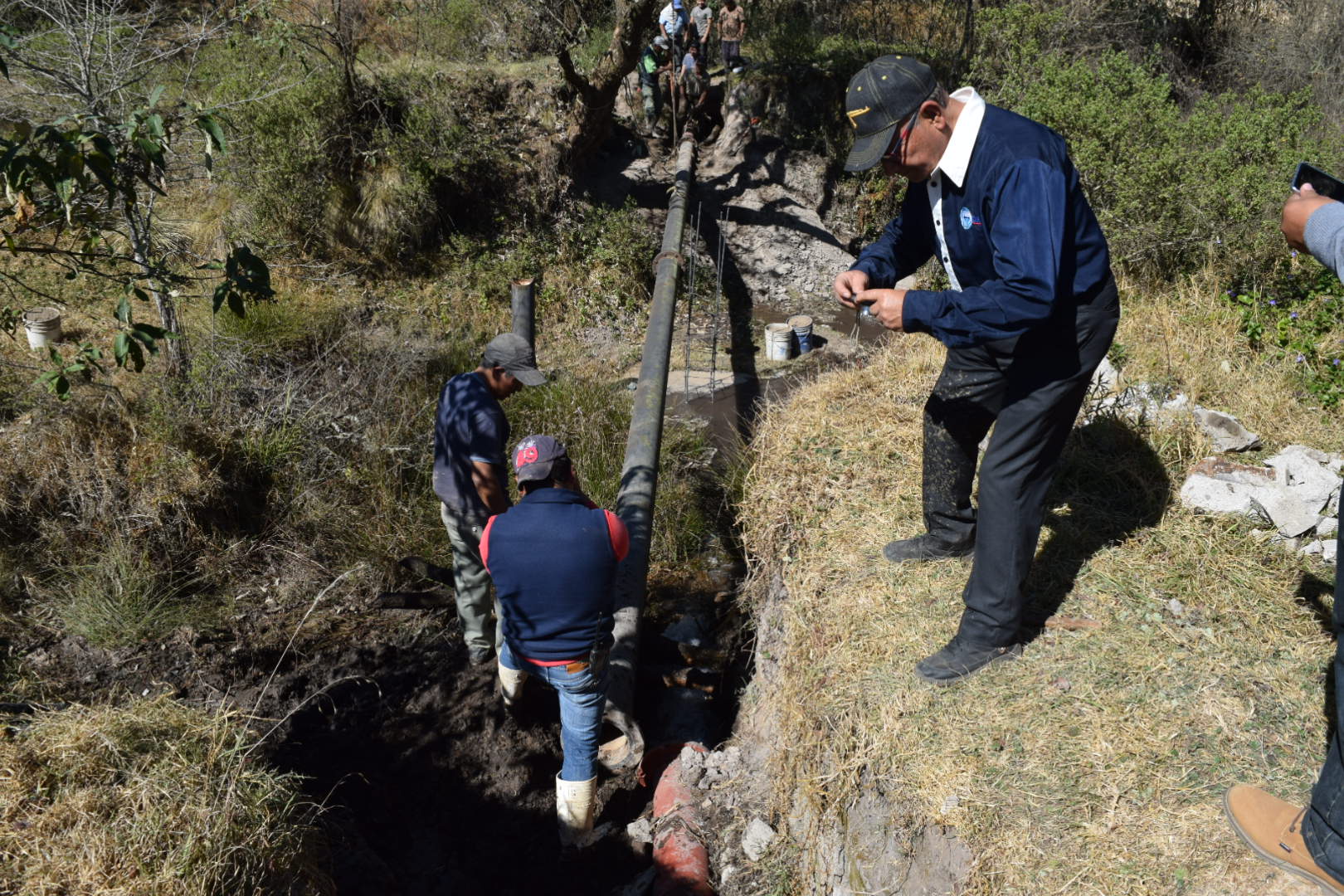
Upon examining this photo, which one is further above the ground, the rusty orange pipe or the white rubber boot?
the white rubber boot

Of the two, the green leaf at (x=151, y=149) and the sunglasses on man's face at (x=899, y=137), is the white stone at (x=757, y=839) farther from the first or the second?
the green leaf at (x=151, y=149)

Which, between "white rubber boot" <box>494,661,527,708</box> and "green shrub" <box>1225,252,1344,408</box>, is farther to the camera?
"green shrub" <box>1225,252,1344,408</box>

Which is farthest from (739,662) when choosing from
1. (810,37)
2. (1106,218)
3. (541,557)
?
(810,37)

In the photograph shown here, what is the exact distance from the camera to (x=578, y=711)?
11.9 feet

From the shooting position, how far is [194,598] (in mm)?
5238

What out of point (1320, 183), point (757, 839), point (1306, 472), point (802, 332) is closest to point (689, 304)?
point (802, 332)

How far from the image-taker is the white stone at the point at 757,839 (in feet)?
11.4

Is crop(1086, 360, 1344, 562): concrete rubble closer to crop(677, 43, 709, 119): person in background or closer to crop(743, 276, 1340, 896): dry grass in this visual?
crop(743, 276, 1340, 896): dry grass

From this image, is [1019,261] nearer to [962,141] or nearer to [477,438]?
[962,141]

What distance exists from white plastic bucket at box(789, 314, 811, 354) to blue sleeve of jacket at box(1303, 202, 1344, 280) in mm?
7702

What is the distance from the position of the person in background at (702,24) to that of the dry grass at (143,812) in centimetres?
1132

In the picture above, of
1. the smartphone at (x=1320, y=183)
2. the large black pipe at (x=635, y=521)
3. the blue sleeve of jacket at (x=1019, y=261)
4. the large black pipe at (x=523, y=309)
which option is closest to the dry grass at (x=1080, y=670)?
the large black pipe at (x=635, y=521)

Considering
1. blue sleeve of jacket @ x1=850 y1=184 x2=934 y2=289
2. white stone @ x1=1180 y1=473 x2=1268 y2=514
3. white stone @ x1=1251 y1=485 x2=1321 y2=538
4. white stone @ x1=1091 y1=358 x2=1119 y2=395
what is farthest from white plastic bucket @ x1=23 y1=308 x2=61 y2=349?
white stone @ x1=1251 y1=485 x2=1321 y2=538

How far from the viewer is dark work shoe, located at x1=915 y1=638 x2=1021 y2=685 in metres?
3.05
